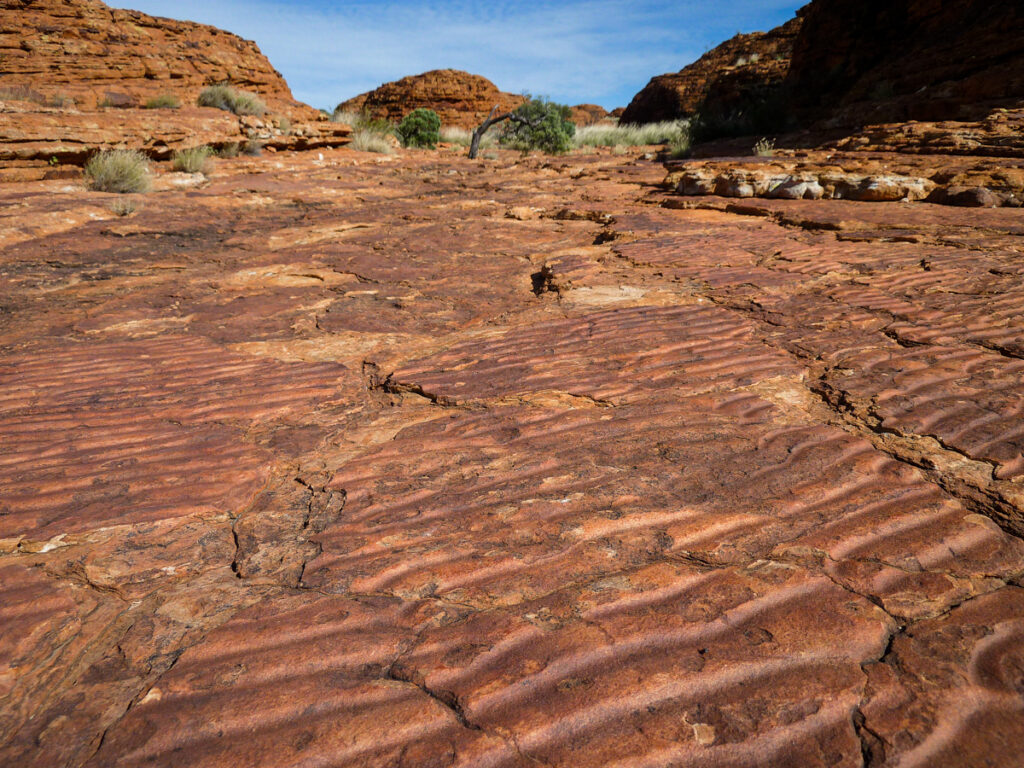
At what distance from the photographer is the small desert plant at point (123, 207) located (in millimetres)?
5568

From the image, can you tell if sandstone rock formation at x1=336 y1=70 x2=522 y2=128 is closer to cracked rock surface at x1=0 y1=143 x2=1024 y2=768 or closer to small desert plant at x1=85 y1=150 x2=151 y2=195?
small desert plant at x1=85 y1=150 x2=151 y2=195

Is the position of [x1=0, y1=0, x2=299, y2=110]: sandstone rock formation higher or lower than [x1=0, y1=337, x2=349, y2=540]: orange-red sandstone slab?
higher

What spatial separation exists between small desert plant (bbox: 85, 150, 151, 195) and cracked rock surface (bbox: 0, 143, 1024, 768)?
156 inches

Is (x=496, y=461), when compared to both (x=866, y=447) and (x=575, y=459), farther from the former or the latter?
(x=866, y=447)

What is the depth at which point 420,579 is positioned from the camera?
1272 millimetres

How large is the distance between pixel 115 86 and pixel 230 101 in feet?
5.84

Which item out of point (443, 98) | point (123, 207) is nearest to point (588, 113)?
point (443, 98)

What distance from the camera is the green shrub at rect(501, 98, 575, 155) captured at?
51.2 ft

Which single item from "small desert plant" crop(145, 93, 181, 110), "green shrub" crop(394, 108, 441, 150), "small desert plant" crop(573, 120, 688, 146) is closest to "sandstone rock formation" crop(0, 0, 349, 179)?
"small desert plant" crop(145, 93, 181, 110)

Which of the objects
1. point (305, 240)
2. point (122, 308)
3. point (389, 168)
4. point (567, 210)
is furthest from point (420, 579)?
point (389, 168)

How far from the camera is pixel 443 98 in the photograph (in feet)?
81.9

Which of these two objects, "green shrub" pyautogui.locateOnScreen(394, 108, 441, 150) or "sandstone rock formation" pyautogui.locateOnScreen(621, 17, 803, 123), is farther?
"sandstone rock formation" pyautogui.locateOnScreen(621, 17, 803, 123)

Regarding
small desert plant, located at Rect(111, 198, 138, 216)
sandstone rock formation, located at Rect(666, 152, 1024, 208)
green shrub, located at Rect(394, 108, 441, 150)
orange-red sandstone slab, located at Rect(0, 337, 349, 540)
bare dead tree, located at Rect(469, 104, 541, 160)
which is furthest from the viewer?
green shrub, located at Rect(394, 108, 441, 150)

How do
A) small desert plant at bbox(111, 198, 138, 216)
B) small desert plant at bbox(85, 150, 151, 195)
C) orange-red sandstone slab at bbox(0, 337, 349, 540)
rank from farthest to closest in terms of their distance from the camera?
small desert plant at bbox(85, 150, 151, 195) → small desert plant at bbox(111, 198, 138, 216) → orange-red sandstone slab at bbox(0, 337, 349, 540)
